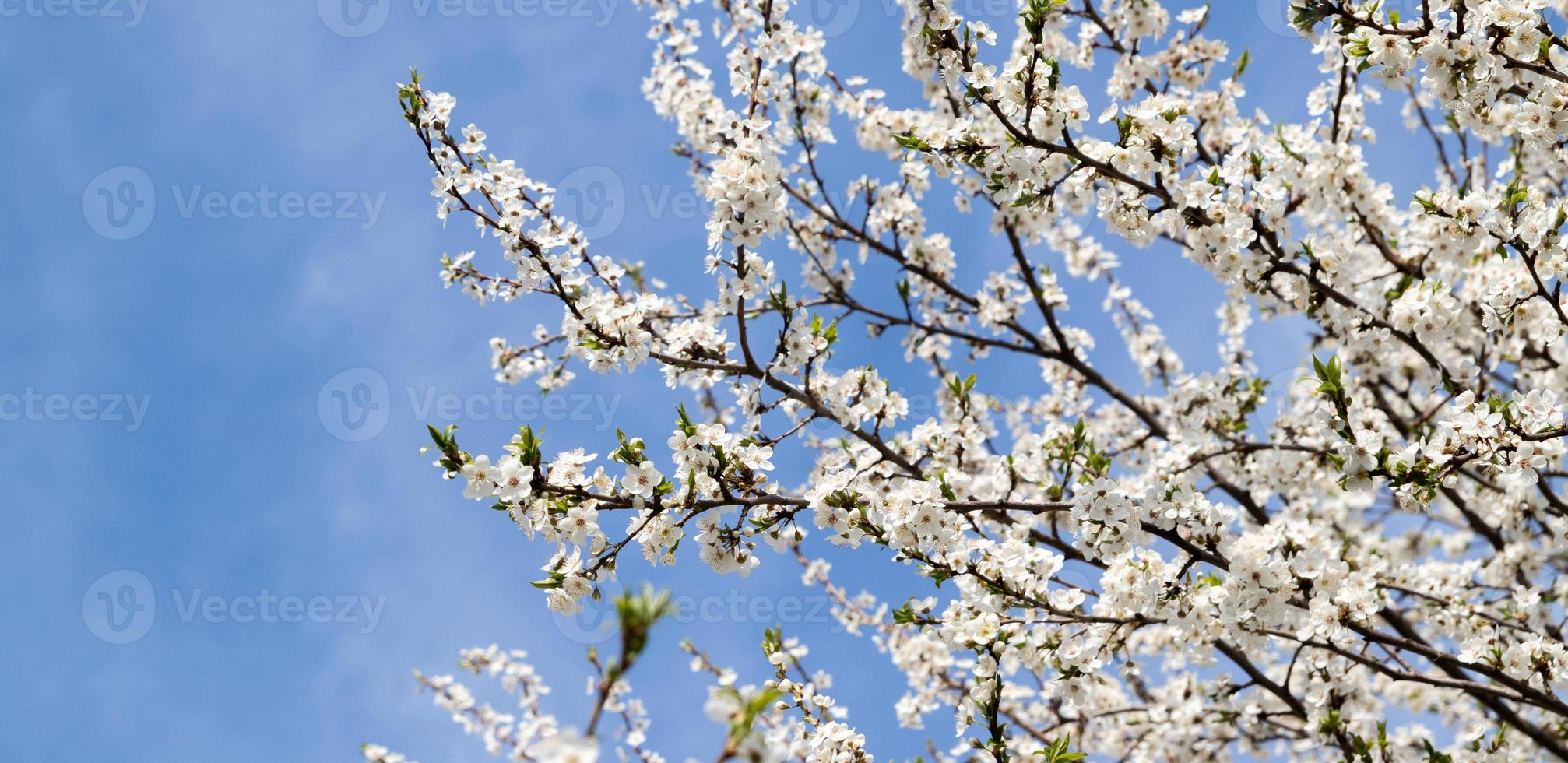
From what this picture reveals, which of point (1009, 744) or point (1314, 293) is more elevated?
point (1314, 293)

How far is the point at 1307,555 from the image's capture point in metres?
4.61

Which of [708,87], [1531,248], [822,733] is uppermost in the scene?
[708,87]

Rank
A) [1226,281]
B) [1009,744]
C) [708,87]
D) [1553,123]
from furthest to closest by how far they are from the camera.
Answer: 1. [708,87]
2. [1009,744]
3. [1226,281]
4. [1553,123]

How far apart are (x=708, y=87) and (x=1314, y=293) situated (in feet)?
15.5

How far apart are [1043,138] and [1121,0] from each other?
2963mm

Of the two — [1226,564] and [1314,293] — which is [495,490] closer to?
[1226,564]

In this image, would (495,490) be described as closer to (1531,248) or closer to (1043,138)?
(1043,138)

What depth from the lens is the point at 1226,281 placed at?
507 centimetres

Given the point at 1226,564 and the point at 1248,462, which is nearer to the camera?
the point at 1226,564

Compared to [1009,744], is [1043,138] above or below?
above

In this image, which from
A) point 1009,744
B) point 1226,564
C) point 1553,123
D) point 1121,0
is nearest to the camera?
point 1553,123

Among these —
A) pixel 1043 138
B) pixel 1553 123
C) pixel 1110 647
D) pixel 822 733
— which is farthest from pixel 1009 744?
pixel 1553 123

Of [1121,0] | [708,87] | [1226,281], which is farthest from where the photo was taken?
[708,87]

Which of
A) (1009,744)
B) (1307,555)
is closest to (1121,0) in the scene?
(1307,555)
